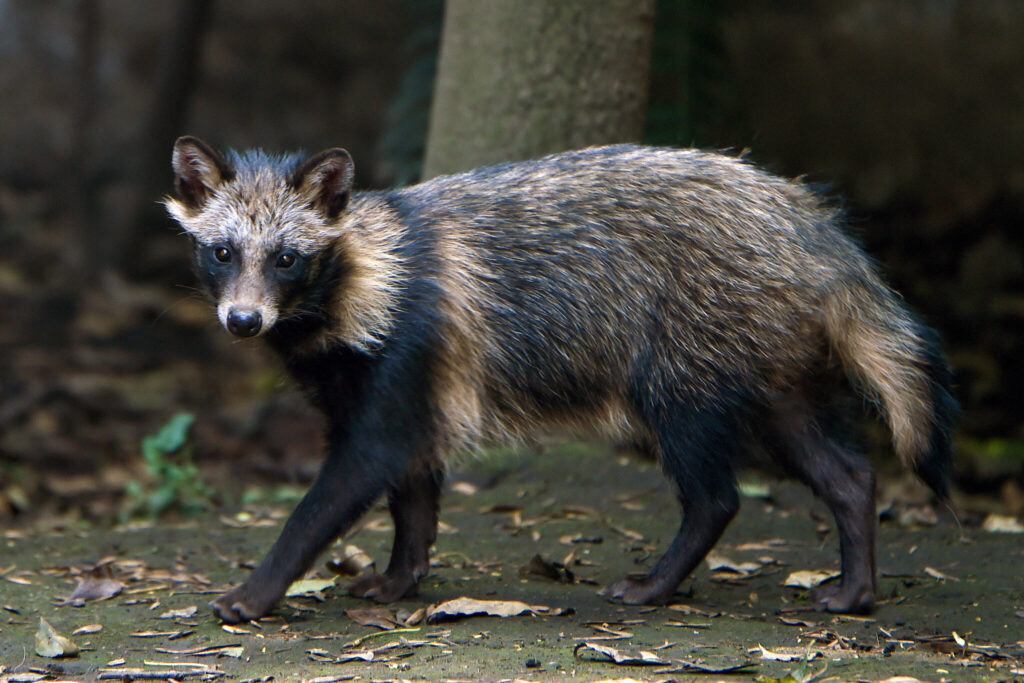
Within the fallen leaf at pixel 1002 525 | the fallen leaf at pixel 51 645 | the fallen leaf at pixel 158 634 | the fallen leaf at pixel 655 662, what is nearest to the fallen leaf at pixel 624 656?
the fallen leaf at pixel 655 662

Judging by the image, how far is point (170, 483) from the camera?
7.15 meters

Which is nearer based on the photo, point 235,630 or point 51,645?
point 51,645

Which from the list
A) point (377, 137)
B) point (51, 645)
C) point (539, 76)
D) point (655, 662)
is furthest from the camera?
point (377, 137)

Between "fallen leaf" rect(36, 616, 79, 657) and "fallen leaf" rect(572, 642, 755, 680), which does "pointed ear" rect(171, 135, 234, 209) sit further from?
"fallen leaf" rect(572, 642, 755, 680)

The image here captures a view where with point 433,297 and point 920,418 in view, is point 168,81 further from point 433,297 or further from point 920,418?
point 920,418

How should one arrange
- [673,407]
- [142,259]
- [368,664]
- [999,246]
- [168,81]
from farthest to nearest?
[142,259]
[168,81]
[999,246]
[673,407]
[368,664]

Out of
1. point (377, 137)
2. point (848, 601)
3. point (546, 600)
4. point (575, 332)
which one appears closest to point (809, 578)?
point (848, 601)

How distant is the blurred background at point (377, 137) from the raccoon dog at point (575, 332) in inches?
30.4

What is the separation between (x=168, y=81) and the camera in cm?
1175

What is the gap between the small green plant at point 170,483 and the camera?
7020 millimetres

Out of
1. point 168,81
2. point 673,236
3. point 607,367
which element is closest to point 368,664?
point 607,367

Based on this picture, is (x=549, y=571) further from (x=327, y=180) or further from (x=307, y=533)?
(x=327, y=180)

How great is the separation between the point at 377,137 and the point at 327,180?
24.7ft

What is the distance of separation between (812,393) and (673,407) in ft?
2.03
